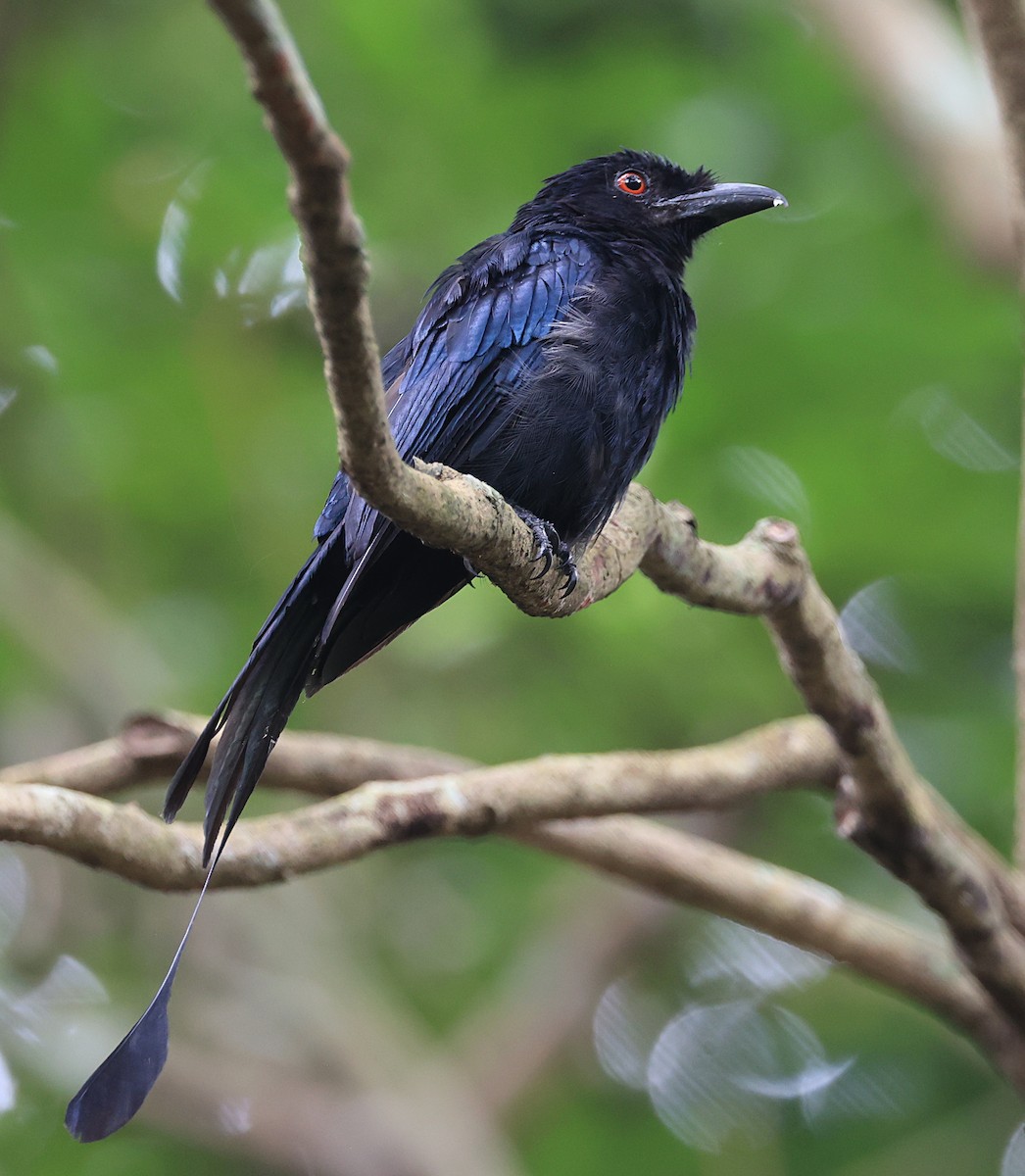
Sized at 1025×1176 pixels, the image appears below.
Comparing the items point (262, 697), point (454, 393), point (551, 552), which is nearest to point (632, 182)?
point (454, 393)

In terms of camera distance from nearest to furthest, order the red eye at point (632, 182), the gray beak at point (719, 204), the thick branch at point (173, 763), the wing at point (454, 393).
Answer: the wing at point (454, 393), the thick branch at point (173, 763), the gray beak at point (719, 204), the red eye at point (632, 182)

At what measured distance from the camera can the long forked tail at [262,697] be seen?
109 inches

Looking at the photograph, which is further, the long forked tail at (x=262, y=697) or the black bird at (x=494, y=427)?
the black bird at (x=494, y=427)

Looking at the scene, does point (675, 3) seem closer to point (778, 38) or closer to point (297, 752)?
point (778, 38)

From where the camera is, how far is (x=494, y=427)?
10.9 ft

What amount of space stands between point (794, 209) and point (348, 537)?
3732mm

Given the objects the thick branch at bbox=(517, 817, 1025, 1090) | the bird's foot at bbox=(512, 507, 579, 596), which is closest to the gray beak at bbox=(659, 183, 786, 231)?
the bird's foot at bbox=(512, 507, 579, 596)

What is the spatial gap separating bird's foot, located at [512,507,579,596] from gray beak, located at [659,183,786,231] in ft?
4.36

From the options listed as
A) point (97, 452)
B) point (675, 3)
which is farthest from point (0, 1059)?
point (675, 3)

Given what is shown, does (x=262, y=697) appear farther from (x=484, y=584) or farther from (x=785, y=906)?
(x=484, y=584)

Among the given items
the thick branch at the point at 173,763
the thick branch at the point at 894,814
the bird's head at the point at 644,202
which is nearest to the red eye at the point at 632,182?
the bird's head at the point at 644,202

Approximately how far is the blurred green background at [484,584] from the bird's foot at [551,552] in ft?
7.80

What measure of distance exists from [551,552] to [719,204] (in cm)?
157

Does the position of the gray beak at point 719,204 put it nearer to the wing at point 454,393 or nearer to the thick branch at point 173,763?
the wing at point 454,393
